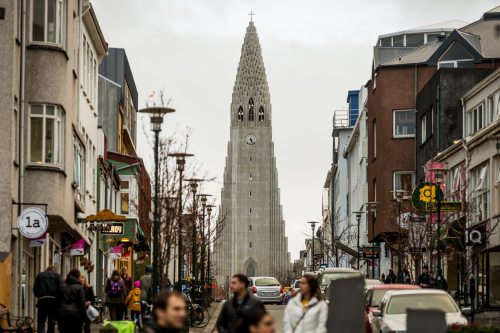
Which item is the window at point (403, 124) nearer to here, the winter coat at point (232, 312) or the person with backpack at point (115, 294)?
the person with backpack at point (115, 294)

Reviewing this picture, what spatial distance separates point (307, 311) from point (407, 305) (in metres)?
10.6

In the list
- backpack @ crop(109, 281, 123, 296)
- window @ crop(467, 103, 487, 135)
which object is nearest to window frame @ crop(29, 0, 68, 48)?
backpack @ crop(109, 281, 123, 296)

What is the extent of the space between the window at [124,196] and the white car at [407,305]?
142ft

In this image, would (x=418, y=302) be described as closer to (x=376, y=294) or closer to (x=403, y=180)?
(x=376, y=294)

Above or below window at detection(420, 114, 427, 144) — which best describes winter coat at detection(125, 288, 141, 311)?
below

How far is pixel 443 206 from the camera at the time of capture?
47062 millimetres

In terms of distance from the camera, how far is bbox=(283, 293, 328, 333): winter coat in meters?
18.0

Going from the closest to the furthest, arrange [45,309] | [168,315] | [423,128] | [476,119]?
[168,315]
[45,309]
[476,119]
[423,128]

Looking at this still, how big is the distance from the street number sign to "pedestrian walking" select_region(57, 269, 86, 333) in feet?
17.1

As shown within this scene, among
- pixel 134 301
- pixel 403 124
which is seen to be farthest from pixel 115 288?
pixel 403 124

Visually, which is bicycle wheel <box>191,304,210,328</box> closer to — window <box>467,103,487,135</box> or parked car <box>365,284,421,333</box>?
parked car <box>365,284,421,333</box>

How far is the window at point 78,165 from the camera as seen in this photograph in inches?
1705

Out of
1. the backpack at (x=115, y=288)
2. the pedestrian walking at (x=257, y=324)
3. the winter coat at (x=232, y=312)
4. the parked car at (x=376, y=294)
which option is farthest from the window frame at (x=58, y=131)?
the pedestrian walking at (x=257, y=324)

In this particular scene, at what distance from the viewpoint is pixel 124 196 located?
7188cm
